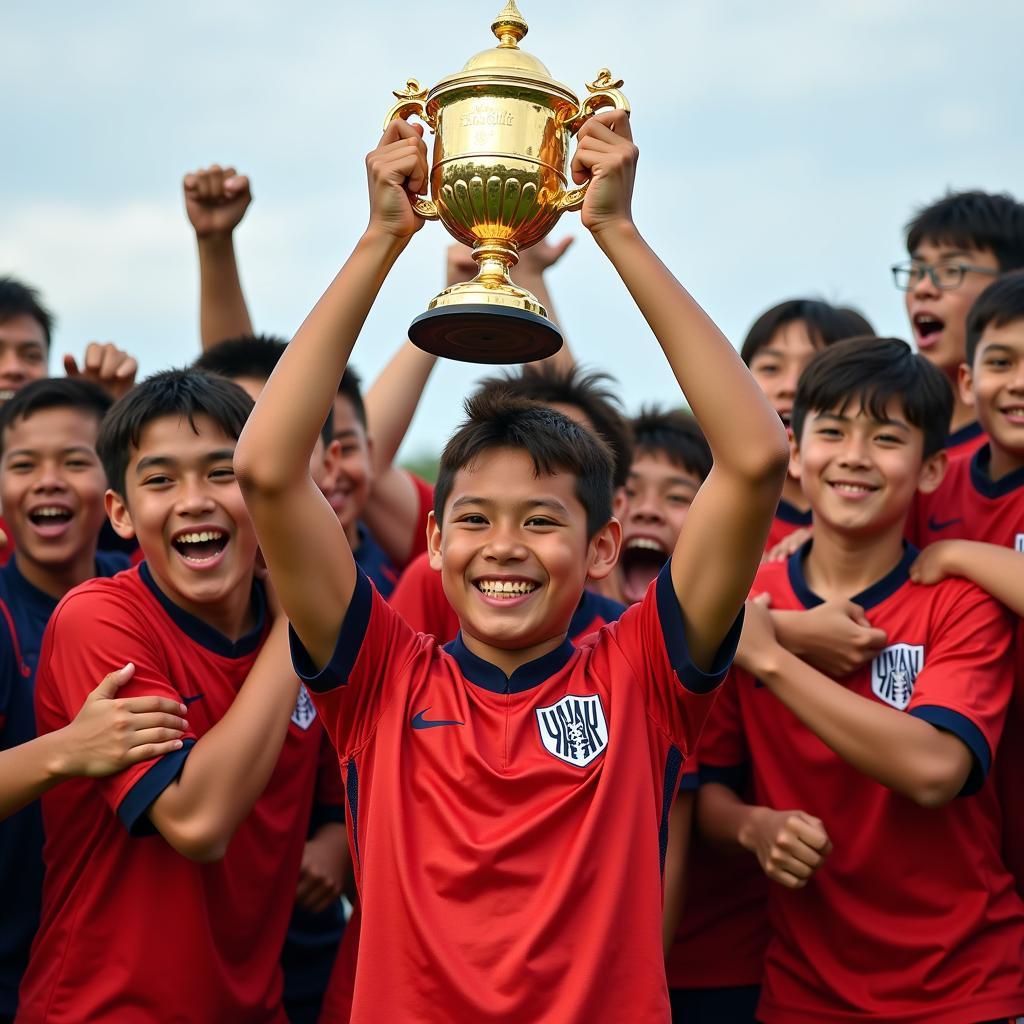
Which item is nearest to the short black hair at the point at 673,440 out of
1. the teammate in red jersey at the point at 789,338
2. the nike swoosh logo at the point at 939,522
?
the teammate in red jersey at the point at 789,338

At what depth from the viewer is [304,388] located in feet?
8.46

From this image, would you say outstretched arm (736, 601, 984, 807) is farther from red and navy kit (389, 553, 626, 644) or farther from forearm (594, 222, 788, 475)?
forearm (594, 222, 788, 475)

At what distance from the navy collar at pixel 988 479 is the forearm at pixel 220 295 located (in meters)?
2.64

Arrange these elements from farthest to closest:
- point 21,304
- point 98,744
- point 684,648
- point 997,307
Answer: point 21,304, point 997,307, point 98,744, point 684,648

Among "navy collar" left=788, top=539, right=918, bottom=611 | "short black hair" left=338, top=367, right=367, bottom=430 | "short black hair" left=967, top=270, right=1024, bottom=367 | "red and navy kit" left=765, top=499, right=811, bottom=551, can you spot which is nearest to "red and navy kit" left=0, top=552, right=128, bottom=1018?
"short black hair" left=338, top=367, right=367, bottom=430

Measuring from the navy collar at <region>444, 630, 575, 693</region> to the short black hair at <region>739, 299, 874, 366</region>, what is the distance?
2.39m

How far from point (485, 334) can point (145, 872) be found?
58.9 inches

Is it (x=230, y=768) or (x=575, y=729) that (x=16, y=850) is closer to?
(x=230, y=768)

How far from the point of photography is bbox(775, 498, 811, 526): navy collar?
4383 mm

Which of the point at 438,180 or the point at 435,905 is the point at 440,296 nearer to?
the point at 438,180

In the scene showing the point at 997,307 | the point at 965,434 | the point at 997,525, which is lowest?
the point at 997,525

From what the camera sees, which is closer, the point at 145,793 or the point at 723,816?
the point at 145,793

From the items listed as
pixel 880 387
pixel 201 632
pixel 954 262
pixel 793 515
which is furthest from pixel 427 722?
pixel 954 262

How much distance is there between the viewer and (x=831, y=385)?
3717mm
